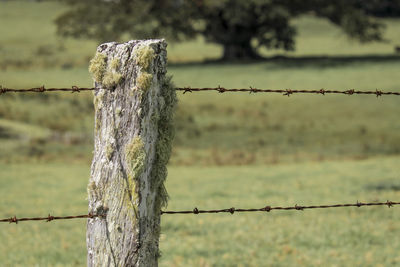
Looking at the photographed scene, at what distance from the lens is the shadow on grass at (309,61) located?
Result: 44.0 meters

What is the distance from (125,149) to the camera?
3.97 metres

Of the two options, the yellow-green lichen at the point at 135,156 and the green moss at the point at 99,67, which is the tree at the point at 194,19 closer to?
the green moss at the point at 99,67

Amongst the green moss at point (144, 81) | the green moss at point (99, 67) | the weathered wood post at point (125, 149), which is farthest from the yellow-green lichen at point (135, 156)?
the green moss at point (99, 67)

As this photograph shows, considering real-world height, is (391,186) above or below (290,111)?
below

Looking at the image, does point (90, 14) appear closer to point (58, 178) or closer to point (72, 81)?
point (72, 81)

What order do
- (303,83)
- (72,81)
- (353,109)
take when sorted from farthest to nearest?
(72,81), (303,83), (353,109)

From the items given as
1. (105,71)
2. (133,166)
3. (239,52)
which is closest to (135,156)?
(133,166)

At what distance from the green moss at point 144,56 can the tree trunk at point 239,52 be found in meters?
45.7

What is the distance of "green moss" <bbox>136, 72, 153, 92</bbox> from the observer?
392 cm

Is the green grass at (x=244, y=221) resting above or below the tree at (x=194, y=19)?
below

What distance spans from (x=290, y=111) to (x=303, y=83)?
292 inches

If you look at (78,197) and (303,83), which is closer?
(78,197)

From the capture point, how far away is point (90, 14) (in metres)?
46.7

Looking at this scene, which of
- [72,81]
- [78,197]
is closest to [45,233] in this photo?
[78,197]
